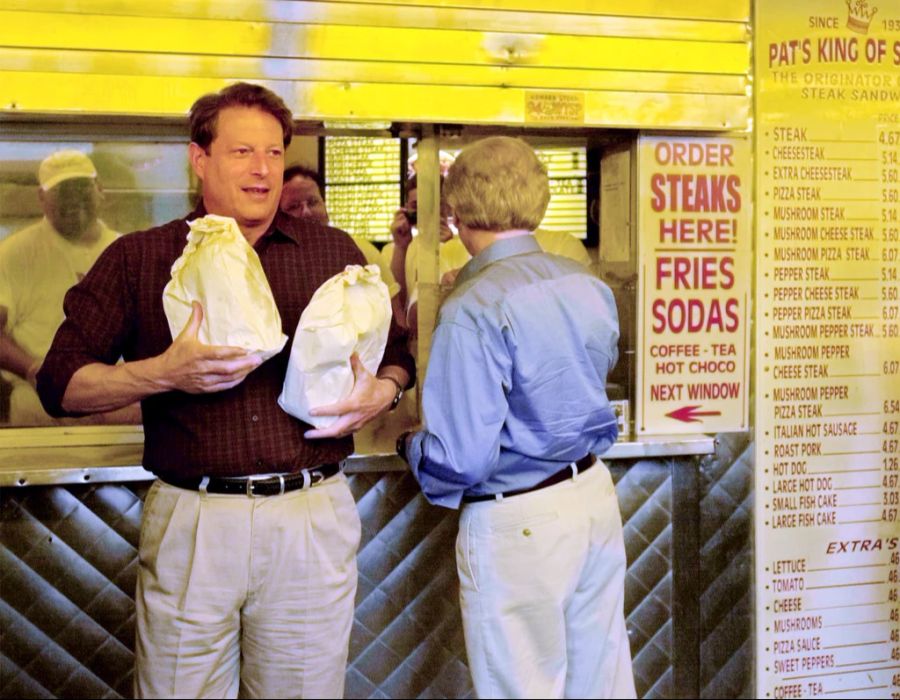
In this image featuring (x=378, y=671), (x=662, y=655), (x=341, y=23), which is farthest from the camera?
(x=662, y=655)

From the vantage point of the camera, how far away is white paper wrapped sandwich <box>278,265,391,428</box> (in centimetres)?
234

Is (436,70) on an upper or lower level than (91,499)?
upper

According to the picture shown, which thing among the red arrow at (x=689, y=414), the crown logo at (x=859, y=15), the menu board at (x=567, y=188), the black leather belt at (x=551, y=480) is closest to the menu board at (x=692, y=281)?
the red arrow at (x=689, y=414)

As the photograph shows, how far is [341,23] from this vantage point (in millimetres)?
→ 2984

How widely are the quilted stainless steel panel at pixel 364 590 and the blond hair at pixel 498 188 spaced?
3.27 ft

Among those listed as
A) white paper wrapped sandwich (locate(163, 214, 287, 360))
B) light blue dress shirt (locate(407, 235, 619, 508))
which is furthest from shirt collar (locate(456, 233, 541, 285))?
white paper wrapped sandwich (locate(163, 214, 287, 360))

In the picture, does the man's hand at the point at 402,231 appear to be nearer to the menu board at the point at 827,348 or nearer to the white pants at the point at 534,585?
the menu board at the point at 827,348

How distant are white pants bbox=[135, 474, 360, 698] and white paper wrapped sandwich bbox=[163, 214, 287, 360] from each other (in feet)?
1.22

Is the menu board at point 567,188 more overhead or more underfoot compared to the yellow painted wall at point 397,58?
more underfoot

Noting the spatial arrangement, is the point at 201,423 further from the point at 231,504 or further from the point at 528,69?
the point at 528,69

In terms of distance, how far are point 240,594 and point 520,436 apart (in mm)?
702

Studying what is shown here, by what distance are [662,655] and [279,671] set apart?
5.00 feet

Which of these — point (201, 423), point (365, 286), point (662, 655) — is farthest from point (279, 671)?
point (662, 655)

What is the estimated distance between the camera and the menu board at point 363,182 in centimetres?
499
